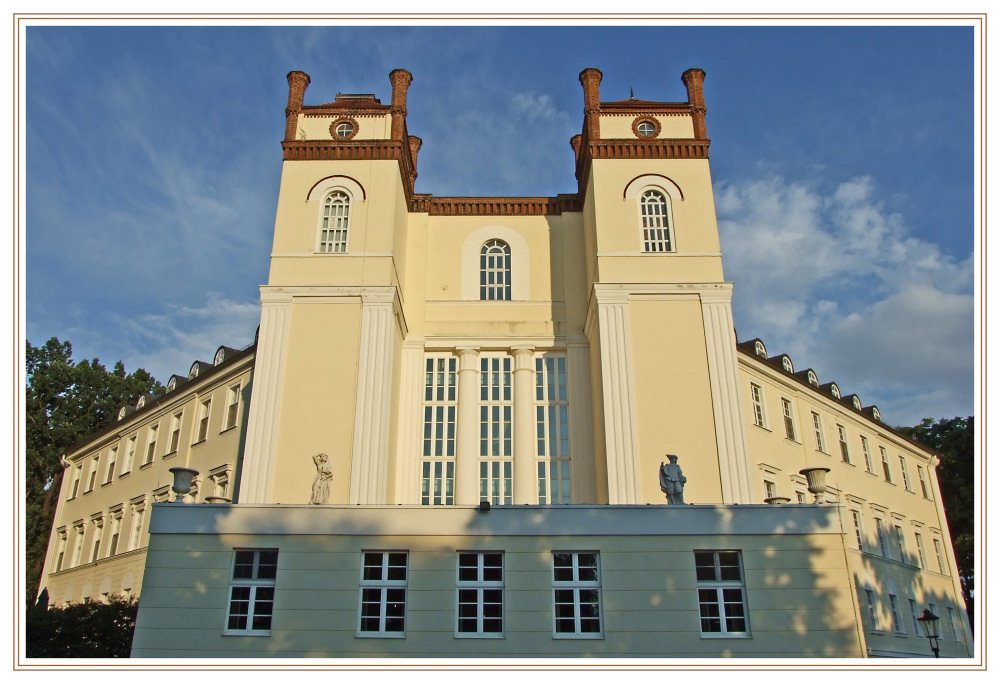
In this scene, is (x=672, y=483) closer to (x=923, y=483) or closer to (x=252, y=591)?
(x=252, y=591)

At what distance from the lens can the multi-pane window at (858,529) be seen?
3566 cm

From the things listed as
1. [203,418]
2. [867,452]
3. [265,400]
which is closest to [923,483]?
[867,452]

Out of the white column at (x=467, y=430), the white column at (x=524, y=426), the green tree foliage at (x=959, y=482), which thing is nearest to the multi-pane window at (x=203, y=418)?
the white column at (x=467, y=430)

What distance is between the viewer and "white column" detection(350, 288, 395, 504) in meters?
24.8

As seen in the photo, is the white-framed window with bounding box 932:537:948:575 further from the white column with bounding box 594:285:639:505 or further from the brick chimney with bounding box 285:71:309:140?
the brick chimney with bounding box 285:71:309:140

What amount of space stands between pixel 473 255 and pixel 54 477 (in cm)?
3365

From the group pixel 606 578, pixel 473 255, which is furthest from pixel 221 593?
pixel 473 255

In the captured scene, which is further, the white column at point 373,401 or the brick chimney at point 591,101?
the brick chimney at point 591,101

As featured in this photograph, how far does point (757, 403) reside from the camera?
112ft

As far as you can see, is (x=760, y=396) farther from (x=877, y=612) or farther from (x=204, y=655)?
(x=204, y=655)

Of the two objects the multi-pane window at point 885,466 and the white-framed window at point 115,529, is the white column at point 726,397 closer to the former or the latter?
the multi-pane window at point 885,466

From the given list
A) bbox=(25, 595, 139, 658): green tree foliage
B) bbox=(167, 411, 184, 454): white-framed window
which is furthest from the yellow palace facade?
bbox=(25, 595, 139, 658): green tree foliage

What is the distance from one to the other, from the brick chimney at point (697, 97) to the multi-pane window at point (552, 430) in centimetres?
1018

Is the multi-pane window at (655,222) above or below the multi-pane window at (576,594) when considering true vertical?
above
